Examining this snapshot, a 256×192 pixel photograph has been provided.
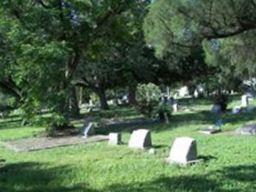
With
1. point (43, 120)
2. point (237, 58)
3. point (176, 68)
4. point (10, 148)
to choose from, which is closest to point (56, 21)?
point (43, 120)

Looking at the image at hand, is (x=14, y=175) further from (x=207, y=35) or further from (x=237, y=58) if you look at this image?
(x=237, y=58)

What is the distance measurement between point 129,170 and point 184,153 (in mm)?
1109

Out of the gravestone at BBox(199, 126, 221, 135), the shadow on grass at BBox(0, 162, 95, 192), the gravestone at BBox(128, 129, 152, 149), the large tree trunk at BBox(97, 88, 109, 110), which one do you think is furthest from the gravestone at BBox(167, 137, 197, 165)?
the large tree trunk at BBox(97, 88, 109, 110)

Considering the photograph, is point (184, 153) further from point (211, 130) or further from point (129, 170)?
point (211, 130)

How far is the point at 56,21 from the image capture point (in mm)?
19891

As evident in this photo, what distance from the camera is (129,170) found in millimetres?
10289

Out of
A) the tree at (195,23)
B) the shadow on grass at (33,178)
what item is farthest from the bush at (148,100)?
the shadow on grass at (33,178)

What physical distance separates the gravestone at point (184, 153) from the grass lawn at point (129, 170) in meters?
0.28

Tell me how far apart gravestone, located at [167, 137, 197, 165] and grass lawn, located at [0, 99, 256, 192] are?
0.28m

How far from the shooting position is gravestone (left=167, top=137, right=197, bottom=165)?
10.4 meters

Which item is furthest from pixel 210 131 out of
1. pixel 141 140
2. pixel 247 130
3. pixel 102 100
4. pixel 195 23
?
pixel 102 100

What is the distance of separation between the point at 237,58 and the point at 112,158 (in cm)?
1232

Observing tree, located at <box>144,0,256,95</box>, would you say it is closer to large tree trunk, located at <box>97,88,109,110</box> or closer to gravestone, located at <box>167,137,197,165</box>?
gravestone, located at <box>167,137,197,165</box>

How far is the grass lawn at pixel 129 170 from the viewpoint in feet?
28.5
